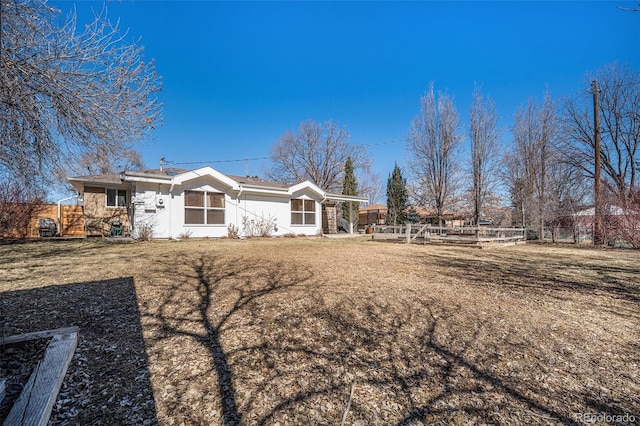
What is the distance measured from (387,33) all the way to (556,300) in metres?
11.7

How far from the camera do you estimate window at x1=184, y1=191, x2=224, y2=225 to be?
1304 cm

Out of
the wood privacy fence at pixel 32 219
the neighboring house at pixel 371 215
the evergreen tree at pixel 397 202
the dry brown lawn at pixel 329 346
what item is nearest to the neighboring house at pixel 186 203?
the wood privacy fence at pixel 32 219

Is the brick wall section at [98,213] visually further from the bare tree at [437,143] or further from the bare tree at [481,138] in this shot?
the bare tree at [481,138]

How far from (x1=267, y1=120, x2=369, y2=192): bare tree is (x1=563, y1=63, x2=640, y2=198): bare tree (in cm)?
1801

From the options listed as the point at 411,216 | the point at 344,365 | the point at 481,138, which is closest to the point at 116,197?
the point at 344,365

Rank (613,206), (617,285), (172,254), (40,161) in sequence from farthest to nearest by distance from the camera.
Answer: (613,206) → (172,254) → (617,285) → (40,161)

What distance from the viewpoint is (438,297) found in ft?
14.5

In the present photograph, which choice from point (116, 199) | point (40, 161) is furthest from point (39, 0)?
point (116, 199)

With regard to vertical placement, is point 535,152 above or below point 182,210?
above

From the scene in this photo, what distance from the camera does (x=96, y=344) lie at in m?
2.75

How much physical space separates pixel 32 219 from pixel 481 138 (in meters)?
25.8

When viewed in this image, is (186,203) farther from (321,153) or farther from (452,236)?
(321,153)

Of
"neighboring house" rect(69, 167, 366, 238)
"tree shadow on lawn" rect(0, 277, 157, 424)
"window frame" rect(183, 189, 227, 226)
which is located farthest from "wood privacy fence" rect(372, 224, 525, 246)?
"tree shadow on lawn" rect(0, 277, 157, 424)

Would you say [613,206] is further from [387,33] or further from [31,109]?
[31,109]
